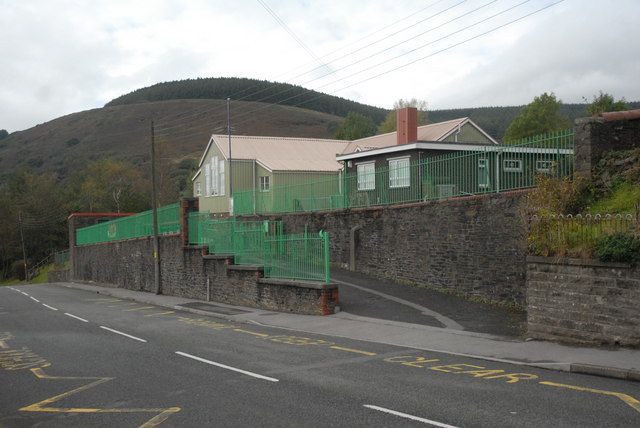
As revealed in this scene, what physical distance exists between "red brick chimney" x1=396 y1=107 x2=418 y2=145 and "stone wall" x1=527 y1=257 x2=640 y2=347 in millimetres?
23212

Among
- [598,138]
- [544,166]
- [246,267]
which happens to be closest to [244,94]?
[246,267]

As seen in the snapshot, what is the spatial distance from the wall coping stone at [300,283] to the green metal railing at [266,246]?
24 cm

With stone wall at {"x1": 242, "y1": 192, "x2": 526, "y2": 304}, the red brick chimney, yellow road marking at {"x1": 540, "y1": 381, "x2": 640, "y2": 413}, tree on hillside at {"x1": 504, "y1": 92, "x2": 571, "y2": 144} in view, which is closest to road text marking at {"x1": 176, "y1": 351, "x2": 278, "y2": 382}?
yellow road marking at {"x1": 540, "y1": 381, "x2": 640, "y2": 413}

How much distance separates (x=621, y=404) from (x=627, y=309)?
3729 millimetres

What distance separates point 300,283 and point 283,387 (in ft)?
31.7

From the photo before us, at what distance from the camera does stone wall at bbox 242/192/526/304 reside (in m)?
17.1

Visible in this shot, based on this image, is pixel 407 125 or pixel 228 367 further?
pixel 407 125

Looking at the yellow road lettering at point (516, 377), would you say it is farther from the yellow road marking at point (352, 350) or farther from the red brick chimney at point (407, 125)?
the red brick chimney at point (407, 125)

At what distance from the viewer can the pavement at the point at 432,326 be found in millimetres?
10242

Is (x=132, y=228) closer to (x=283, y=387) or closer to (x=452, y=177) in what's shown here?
(x=452, y=177)

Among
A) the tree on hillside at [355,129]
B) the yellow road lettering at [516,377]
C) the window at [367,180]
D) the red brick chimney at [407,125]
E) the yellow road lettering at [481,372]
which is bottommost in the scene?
the yellow road lettering at [481,372]

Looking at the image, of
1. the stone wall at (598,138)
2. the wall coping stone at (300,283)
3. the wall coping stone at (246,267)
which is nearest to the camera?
the stone wall at (598,138)

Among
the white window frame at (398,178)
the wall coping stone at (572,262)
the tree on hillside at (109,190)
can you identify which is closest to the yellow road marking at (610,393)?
the wall coping stone at (572,262)

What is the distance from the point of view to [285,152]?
161 feet
